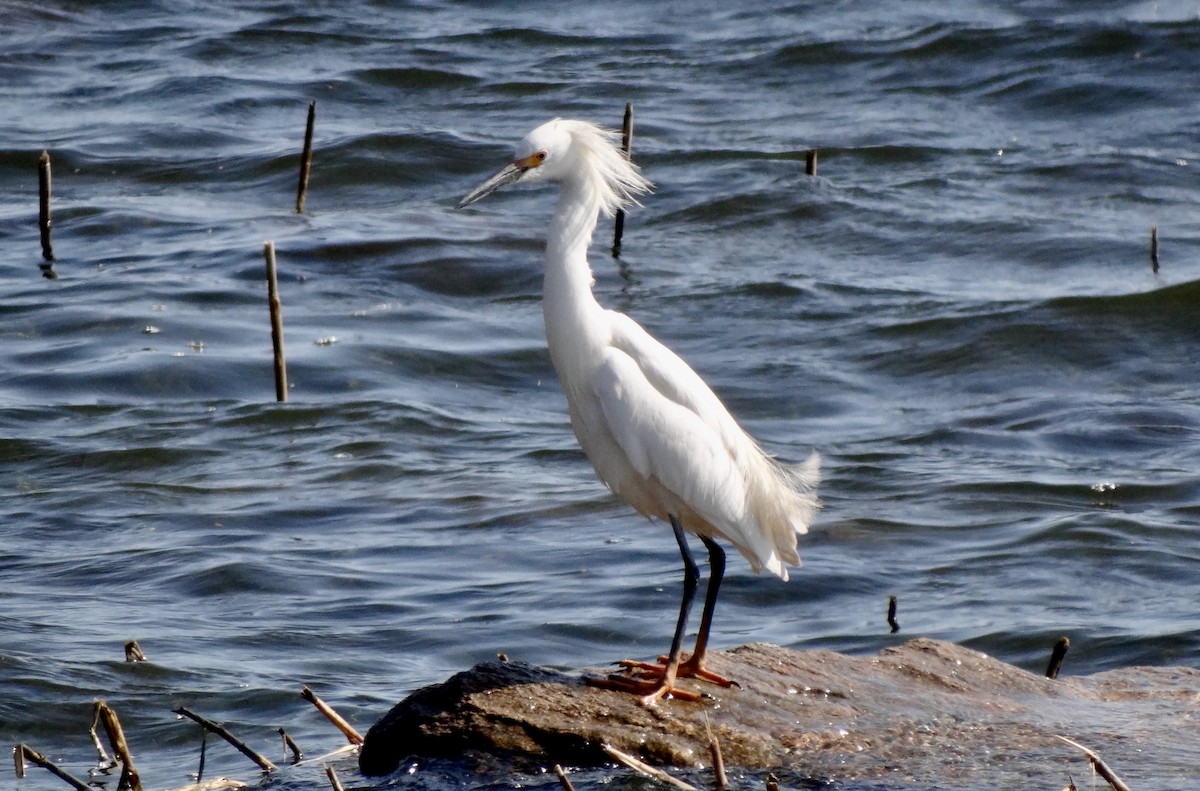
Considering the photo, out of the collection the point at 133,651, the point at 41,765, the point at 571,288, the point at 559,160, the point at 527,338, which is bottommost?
the point at 527,338

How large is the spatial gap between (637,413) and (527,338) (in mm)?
9119

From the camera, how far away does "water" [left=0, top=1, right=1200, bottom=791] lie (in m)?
8.88

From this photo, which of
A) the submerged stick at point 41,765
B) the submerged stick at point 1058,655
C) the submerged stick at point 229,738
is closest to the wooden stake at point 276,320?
the submerged stick at point 41,765

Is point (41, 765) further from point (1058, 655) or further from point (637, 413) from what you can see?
point (1058, 655)

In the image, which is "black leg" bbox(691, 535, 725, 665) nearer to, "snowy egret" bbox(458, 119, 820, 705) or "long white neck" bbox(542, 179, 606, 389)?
"snowy egret" bbox(458, 119, 820, 705)

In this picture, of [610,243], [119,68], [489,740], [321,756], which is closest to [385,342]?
[610,243]

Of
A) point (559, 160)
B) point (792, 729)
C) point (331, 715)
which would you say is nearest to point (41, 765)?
point (331, 715)

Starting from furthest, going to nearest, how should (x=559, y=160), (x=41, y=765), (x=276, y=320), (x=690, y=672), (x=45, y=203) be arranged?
1. (x=45, y=203)
2. (x=276, y=320)
3. (x=559, y=160)
4. (x=690, y=672)
5. (x=41, y=765)

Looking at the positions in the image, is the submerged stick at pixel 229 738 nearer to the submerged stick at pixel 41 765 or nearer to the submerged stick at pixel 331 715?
the submerged stick at pixel 331 715

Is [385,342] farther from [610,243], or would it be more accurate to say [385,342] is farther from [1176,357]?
[1176,357]

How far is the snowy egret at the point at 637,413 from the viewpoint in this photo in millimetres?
5922

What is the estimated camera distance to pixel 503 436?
12695 millimetres

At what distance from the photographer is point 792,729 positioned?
5359 millimetres

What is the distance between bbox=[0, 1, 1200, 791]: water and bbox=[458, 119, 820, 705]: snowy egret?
122cm
